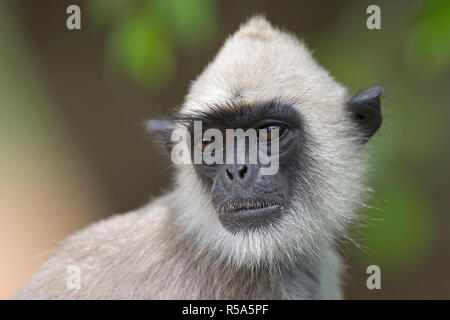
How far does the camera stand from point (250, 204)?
445 cm

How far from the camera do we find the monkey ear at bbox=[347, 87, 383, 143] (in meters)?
4.96

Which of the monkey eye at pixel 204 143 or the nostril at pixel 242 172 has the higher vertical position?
the monkey eye at pixel 204 143

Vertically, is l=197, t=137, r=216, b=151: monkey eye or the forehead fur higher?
the forehead fur

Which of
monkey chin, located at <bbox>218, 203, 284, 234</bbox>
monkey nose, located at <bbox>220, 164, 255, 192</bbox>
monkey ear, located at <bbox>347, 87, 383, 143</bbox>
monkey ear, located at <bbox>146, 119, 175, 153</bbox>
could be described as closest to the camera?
monkey nose, located at <bbox>220, 164, 255, 192</bbox>

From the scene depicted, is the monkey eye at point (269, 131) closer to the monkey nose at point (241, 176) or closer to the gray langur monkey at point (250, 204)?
the gray langur monkey at point (250, 204)

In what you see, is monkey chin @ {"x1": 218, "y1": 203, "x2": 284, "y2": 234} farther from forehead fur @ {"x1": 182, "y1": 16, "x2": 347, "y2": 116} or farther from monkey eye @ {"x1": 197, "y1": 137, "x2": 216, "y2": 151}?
forehead fur @ {"x1": 182, "y1": 16, "x2": 347, "y2": 116}

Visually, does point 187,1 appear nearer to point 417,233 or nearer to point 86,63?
point 417,233

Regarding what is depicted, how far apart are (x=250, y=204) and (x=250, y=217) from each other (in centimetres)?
10

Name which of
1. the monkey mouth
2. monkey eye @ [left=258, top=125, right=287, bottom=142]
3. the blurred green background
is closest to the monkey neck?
the monkey mouth

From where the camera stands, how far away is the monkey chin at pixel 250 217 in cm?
447

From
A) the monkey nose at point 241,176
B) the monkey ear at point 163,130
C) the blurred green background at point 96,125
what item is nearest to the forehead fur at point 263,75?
the monkey ear at point 163,130

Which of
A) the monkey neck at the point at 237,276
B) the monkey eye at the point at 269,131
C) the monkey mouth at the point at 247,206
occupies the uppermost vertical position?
the monkey eye at the point at 269,131

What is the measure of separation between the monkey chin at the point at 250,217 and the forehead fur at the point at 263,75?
76cm

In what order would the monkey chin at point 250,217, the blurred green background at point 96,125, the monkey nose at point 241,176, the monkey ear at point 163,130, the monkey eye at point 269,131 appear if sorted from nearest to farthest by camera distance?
the monkey nose at point 241,176 < the monkey chin at point 250,217 < the monkey eye at point 269,131 < the monkey ear at point 163,130 < the blurred green background at point 96,125
